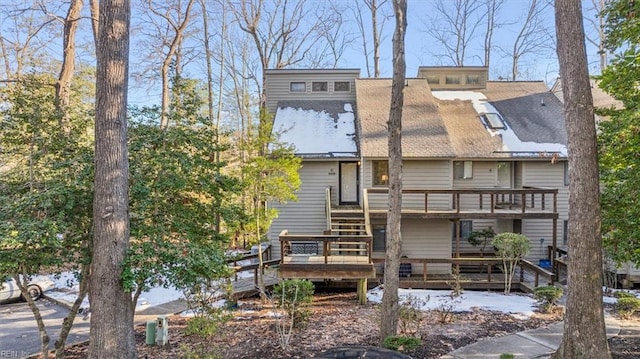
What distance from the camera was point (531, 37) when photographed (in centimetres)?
2423

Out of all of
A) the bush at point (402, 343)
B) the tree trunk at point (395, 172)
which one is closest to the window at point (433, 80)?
the tree trunk at point (395, 172)

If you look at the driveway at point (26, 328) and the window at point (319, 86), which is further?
the window at point (319, 86)

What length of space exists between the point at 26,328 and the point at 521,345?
34.0 ft

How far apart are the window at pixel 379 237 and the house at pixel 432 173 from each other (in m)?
0.04

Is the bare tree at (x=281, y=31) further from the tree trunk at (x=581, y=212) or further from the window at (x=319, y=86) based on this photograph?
the tree trunk at (x=581, y=212)

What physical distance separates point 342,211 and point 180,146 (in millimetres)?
6727

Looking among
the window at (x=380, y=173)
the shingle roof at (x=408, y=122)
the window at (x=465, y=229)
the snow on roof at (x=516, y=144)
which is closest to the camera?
the shingle roof at (x=408, y=122)

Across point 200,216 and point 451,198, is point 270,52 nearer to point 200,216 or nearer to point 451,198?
point 451,198

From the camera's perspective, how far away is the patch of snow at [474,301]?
873cm

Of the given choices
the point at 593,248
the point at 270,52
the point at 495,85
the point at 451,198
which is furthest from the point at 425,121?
the point at 270,52

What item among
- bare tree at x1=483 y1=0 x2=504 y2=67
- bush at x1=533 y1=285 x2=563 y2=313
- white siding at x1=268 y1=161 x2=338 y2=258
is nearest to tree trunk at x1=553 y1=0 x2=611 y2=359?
bush at x1=533 y1=285 x2=563 y2=313

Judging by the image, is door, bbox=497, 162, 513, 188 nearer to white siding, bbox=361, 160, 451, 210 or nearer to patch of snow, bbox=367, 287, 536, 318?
white siding, bbox=361, 160, 451, 210

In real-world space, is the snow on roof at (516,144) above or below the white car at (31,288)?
above

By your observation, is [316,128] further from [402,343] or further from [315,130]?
[402,343]
